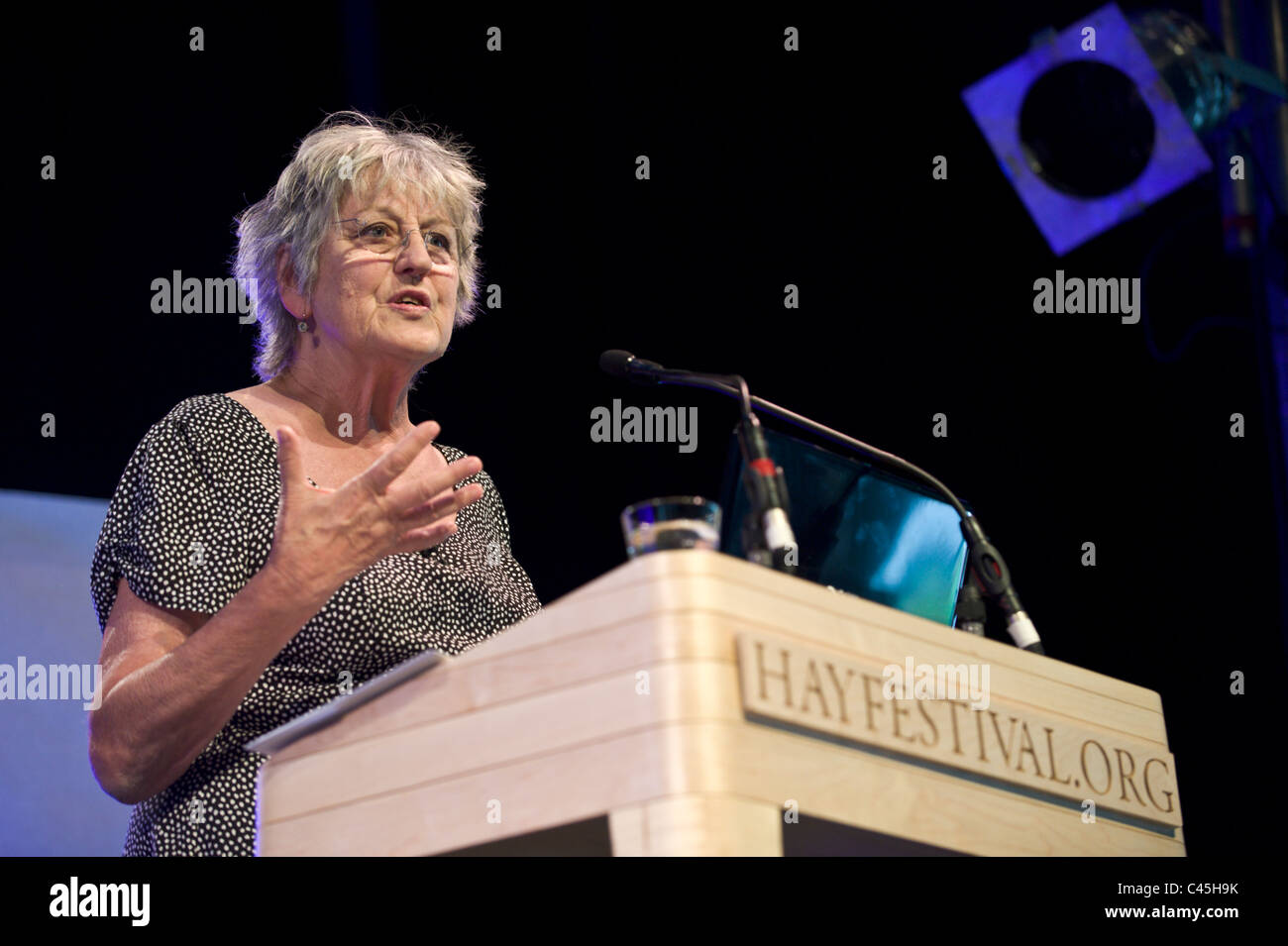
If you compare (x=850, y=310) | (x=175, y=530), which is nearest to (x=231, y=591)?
(x=175, y=530)

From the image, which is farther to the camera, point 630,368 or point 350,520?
point 630,368

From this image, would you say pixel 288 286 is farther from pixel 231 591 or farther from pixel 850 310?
pixel 850 310

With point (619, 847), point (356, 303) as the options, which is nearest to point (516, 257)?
point (356, 303)

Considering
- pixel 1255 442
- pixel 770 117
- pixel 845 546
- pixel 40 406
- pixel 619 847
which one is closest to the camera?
pixel 619 847

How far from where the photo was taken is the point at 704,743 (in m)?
1.10

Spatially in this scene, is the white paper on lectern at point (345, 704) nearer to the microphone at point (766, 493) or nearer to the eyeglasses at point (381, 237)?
the microphone at point (766, 493)

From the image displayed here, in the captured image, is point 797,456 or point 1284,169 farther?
point 1284,169

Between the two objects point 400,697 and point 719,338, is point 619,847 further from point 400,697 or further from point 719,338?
point 719,338

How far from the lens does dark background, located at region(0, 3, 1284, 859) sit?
3453mm

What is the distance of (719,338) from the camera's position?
3674 millimetres

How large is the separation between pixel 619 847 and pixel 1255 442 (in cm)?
293

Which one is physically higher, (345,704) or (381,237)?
(381,237)

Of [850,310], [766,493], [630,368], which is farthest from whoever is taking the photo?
[850,310]

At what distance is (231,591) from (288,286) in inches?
28.6
